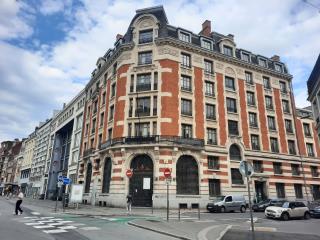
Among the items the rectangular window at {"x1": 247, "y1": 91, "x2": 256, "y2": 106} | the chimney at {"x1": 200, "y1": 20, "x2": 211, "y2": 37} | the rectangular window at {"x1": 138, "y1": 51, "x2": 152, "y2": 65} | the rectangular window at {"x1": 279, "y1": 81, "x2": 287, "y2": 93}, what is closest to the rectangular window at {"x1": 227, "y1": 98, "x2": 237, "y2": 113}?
the rectangular window at {"x1": 247, "y1": 91, "x2": 256, "y2": 106}

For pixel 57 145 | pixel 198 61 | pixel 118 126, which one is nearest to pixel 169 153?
pixel 118 126

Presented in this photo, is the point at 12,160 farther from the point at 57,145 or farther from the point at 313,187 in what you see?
the point at 313,187

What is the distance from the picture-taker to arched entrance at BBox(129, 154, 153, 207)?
27.4 metres

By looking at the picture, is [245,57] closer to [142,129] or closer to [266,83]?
[266,83]

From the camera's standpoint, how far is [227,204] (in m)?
25.2

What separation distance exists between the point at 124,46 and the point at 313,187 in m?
31.6

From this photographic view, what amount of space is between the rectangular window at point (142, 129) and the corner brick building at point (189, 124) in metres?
0.11

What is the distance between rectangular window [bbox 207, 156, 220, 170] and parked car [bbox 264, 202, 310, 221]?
1075 cm

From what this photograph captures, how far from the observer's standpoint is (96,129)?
3681cm

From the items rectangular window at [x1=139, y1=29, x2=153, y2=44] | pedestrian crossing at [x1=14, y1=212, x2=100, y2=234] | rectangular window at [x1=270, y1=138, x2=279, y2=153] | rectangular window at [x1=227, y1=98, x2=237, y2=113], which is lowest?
pedestrian crossing at [x1=14, y1=212, x2=100, y2=234]

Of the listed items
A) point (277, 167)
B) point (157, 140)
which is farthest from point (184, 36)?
point (277, 167)

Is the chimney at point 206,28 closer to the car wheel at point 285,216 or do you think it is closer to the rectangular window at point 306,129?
the rectangular window at point 306,129

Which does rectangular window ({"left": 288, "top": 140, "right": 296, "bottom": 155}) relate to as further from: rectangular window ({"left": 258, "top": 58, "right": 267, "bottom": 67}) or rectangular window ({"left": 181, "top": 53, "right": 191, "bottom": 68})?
rectangular window ({"left": 181, "top": 53, "right": 191, "bottom": 68})

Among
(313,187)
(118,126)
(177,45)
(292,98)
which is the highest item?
(177,45)
